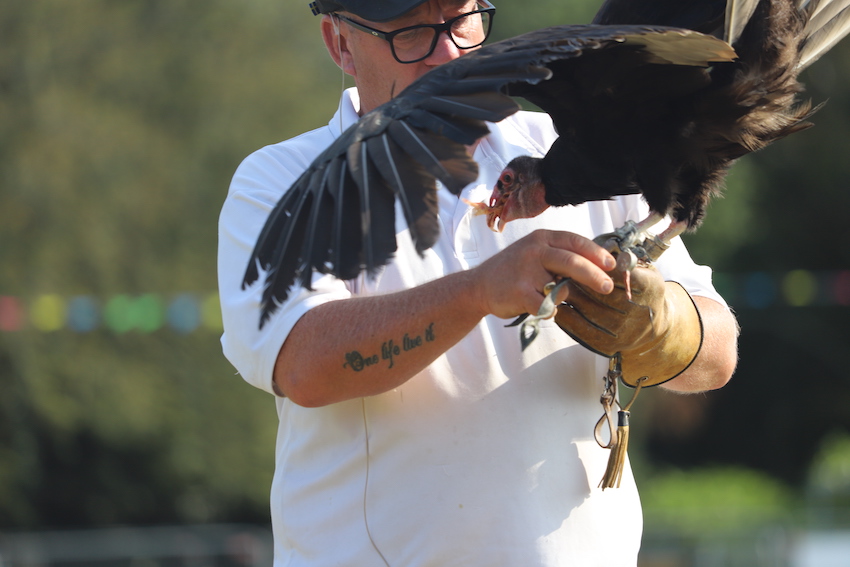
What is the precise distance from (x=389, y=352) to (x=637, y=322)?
590 mm

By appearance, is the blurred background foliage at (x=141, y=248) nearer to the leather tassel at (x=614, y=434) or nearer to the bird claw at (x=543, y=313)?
the leather tassel at (x=614, y=434)

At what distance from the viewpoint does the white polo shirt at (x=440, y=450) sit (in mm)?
2082

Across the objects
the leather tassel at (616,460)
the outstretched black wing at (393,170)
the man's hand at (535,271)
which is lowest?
the leather tassel at (616,460)

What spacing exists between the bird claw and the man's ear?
3.40 feet

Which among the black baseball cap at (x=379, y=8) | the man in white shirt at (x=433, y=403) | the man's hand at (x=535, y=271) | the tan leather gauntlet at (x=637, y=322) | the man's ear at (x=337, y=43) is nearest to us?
the man's hand at (x=535, y=271)

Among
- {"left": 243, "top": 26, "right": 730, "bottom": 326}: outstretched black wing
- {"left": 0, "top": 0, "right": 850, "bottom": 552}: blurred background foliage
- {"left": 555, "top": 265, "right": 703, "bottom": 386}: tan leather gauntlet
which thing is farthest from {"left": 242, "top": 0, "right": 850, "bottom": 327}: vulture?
{"left": 0, "top": 0, "right": 850, "bottom": 552}: blurred background foliage

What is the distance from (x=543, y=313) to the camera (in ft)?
6.28

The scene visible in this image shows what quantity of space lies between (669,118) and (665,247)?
0.32 meters

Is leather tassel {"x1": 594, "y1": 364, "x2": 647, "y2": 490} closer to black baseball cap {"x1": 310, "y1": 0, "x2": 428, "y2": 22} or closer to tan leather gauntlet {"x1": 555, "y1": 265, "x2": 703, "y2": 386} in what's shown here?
tan leather gauntlet {"x1": 555, "y1": 265, "x2": 703, "y2": 386}

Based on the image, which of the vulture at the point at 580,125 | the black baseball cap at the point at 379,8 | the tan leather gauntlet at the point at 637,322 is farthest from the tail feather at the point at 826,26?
the black baseball cap at the point at 379,8

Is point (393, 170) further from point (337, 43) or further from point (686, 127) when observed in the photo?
point (337, 43)

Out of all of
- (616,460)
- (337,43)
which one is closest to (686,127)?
(616,460)

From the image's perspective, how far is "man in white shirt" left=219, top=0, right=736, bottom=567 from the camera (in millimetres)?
1991

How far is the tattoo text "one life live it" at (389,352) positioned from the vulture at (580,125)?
347mm
